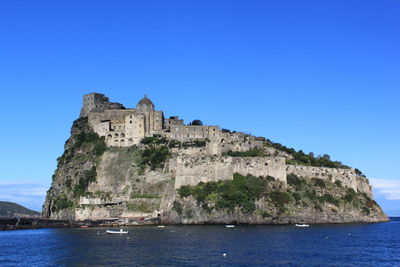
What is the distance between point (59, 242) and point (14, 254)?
9.25 m

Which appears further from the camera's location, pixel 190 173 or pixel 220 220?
pixel 190 173

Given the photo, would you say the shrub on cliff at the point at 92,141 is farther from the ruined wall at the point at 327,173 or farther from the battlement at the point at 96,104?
the ruined wall at the point at 327,173

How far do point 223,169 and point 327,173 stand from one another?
17956 mm

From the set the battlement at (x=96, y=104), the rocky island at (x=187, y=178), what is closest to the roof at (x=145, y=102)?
the rocky island at (x=187, y=178)

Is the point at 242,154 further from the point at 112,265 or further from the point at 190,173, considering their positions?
the point at 112,265

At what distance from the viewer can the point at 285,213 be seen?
73.6m

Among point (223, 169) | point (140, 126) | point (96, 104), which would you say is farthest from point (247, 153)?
point (96, 104)

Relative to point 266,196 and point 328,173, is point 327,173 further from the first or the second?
point 266,196

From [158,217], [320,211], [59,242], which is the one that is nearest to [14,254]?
[59,242]

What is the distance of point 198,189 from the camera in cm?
7525

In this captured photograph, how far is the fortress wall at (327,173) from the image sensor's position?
267 feet

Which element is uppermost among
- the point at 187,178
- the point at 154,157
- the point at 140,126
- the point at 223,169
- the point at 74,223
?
the point at 140,126

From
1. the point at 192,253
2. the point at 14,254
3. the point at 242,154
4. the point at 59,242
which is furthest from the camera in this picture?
the point at 242,154

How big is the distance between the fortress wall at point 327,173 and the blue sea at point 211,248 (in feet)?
51.6
